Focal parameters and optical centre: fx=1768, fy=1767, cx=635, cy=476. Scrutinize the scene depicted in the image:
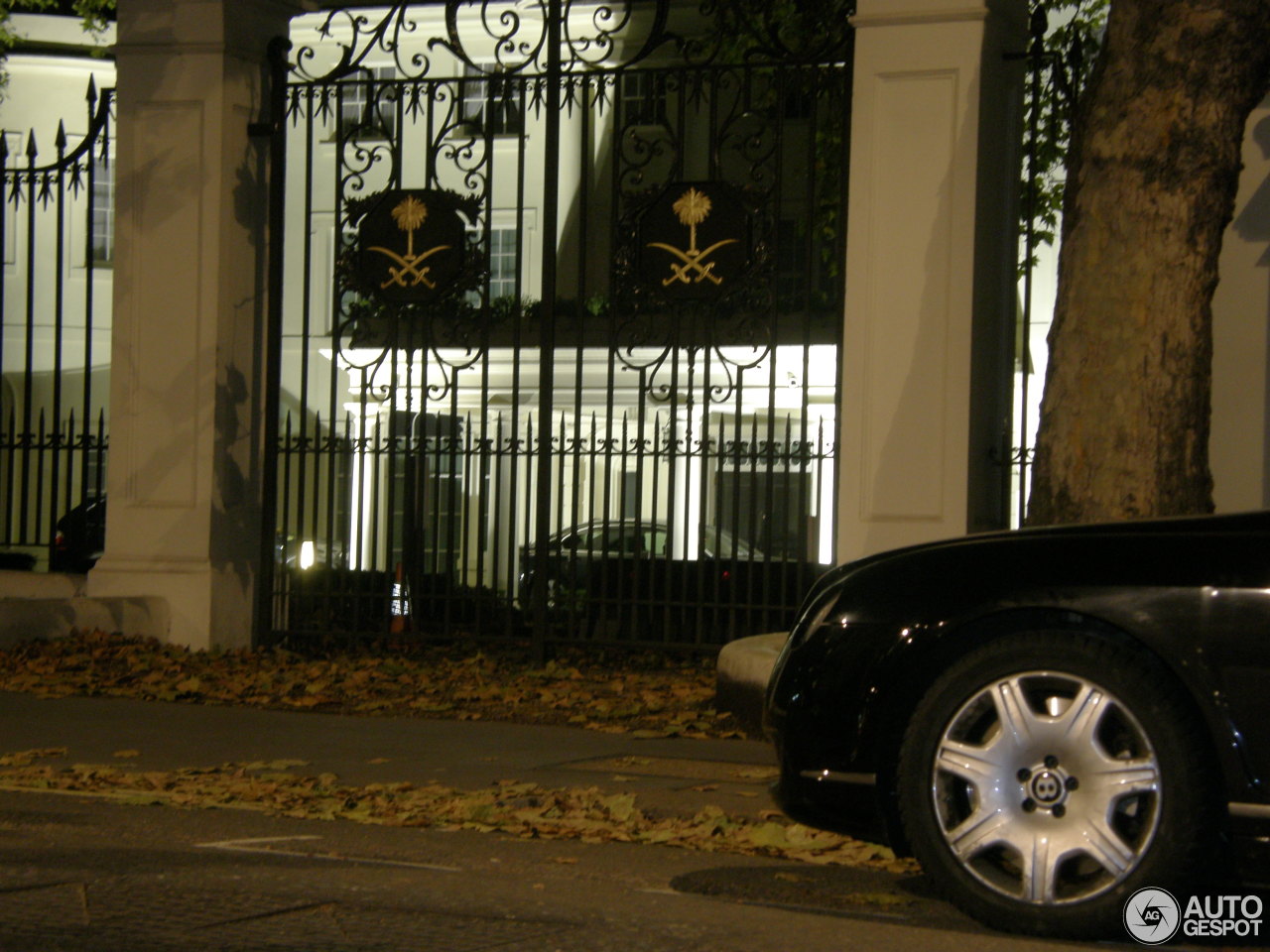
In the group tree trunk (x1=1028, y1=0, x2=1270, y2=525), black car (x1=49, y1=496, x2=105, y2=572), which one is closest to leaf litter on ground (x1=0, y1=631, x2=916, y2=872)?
tree trunk (x1=1028, y1=0, x2=1270, y2=525)

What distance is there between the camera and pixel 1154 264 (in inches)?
304

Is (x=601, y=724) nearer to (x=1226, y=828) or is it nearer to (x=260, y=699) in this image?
(x=260, y=699)

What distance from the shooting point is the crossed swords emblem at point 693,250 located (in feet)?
35.9

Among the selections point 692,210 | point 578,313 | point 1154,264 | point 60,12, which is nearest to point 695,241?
point 692,210

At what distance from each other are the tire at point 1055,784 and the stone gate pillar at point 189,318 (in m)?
7.87

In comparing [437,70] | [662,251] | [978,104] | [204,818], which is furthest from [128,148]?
[437,70]

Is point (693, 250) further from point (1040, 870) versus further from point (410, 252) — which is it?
point (1040, 870)

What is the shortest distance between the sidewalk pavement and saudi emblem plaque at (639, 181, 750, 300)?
3.18 metres

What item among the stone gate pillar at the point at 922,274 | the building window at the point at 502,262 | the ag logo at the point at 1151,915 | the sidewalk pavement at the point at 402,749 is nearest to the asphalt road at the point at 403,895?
the ag logo at the point at 1151,915

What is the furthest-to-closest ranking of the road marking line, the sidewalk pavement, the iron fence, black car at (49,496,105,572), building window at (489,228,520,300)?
building window at (489,228,520,300), the iron fence, black car at (49,496,105,572), the sidewalk pavement, the road marking line

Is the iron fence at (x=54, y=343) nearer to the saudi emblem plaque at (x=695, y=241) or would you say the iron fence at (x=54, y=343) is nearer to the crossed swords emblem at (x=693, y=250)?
the saudi emblem plaque at (x=695, y=241)

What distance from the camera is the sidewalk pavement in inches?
284

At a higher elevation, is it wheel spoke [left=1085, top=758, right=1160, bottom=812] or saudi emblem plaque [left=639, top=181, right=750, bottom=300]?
saudi emblem plaque [left=639, top=181, right=750, bottom=300]

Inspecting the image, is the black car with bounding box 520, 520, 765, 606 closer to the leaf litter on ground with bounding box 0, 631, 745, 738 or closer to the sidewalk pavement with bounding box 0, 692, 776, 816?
the leaf litter on ground with bounding box 0, 631, 745, 738
